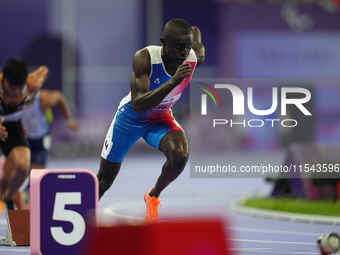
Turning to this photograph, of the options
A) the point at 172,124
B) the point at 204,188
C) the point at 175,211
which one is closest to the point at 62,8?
the point at 204,188

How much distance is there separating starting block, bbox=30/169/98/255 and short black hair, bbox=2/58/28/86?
8.73ft

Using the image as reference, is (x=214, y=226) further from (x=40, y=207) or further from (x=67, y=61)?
(x=67, y=61)

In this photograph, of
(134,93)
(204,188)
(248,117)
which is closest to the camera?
(134,93)

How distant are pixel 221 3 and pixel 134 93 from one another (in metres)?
15.6

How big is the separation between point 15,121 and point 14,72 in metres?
0.85

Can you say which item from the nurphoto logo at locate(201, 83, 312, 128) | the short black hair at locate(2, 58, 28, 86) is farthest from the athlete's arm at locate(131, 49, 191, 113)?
the nurphoto logo at locate(201, 83, 312, 128)

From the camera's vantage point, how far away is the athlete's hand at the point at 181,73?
7.13 metres

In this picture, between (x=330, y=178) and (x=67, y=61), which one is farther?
(x=67, y=61)

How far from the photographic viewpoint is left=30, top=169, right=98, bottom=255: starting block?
21.7 feet

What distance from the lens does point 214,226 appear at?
390cm

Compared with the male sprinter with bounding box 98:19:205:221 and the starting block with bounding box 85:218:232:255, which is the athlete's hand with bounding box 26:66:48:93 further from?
the starting block with bounding box 85:218:232:255

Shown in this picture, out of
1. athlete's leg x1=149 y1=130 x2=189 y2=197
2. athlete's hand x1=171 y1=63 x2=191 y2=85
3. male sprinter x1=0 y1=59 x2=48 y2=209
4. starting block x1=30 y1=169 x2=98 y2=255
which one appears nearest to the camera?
starting block x1=30 y1=169 x2=98 y2=255

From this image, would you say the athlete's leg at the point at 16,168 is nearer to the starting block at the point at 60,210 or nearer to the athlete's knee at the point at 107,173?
the athlete's knee at the point at 107,173

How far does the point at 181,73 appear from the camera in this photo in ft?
23.4
